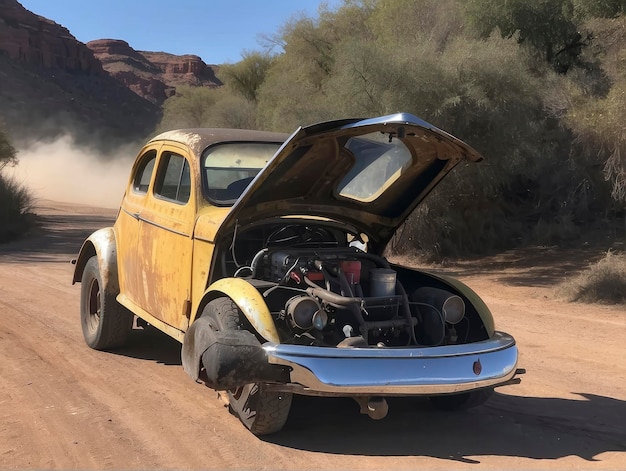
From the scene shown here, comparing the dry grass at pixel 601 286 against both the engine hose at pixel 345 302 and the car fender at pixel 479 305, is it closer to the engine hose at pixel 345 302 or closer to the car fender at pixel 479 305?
the car fender at pixel 479 305

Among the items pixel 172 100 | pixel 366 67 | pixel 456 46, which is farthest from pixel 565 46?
pixel 172 100

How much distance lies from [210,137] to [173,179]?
585 millimetres

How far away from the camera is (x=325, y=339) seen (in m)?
4.57

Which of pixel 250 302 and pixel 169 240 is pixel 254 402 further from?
pixel 169 240

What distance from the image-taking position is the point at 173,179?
233 inches

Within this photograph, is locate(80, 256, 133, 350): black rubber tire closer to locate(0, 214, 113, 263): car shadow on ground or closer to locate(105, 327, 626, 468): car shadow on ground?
locate(105, 327, 626, 468): car shadow on ground

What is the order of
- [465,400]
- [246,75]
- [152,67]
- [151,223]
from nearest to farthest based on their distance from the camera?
[465,400], [151,223], [246,75], [152,67]

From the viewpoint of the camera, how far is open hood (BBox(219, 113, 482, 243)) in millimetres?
4500

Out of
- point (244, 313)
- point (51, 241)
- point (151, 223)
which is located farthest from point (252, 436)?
point (51, 241)

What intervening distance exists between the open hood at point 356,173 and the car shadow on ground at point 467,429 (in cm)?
153

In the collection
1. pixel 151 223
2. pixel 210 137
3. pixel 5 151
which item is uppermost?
pixel 5 151

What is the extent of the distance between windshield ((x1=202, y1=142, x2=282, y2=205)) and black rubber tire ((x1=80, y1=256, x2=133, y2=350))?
1826 mm

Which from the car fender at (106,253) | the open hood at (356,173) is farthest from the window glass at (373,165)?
the car fender at (106,253)

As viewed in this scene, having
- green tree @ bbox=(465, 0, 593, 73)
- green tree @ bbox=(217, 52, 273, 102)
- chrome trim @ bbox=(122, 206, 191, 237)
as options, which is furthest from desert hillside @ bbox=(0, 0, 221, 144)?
chrome trim @ bbox=(122, 206, 191, 237)
